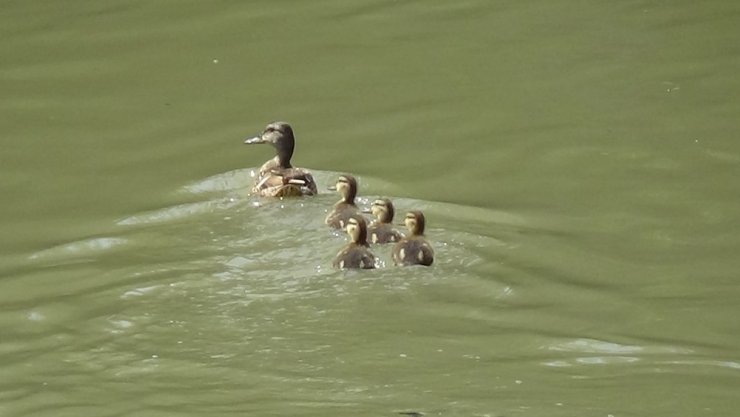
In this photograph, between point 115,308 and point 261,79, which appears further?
point 261,79

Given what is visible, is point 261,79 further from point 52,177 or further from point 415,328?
point 415,328

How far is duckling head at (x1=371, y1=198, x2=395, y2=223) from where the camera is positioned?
7.14 m

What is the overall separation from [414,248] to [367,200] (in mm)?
1121

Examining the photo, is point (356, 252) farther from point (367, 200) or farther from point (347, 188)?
point (367, 200)

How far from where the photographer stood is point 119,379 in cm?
554

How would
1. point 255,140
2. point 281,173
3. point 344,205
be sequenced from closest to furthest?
point 344,205 < point 281,173 < point 255,140

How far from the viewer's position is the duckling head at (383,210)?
7.14 metres

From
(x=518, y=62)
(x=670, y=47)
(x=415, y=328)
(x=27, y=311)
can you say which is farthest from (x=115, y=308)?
(x=670, y=47)

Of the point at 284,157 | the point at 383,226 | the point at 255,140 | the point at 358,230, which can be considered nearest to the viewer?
the point at 358,230

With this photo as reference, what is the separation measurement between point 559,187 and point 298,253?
1.46 metres

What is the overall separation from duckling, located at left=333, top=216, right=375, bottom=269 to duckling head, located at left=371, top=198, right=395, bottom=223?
34cm

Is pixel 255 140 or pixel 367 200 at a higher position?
pixel 255 140

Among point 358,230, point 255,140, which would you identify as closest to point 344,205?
point 358,230

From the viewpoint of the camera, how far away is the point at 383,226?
711 centimetres
